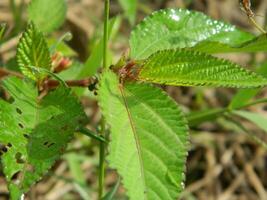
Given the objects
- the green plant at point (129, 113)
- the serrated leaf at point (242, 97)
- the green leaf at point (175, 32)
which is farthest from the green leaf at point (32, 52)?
the serrated leaf at point (242, 97)

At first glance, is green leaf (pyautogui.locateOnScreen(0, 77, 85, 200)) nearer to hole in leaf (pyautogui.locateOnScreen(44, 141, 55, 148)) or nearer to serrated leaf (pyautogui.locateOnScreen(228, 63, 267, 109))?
hole in leaf (pyautogui.locateOnScreen(44, 141, 55, 148))

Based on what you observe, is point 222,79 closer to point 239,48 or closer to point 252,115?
point 239,48

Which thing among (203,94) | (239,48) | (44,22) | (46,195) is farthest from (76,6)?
(239,48)

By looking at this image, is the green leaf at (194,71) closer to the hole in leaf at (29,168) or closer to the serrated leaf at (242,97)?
the hole in leaf at (29,168)

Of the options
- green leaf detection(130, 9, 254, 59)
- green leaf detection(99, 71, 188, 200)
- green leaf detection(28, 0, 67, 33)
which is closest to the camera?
green leaf detection(99, 71, 188, 200)

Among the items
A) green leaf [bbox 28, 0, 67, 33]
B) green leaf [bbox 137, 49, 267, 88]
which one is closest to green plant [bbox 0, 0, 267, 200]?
green leaf [bbox 137, 49, 267, 88]
